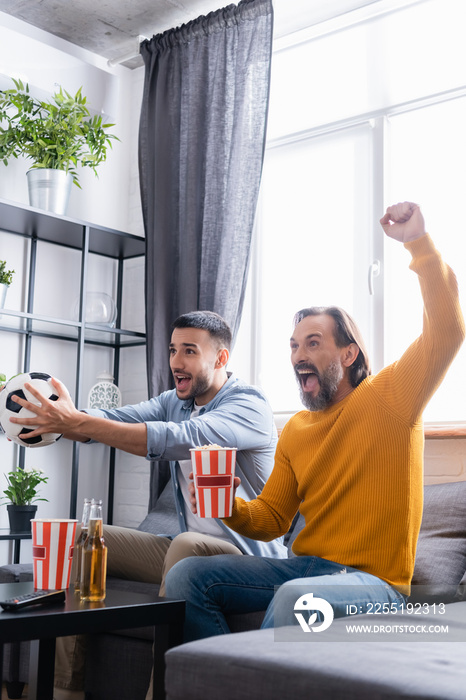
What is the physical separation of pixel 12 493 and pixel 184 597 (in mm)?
1457

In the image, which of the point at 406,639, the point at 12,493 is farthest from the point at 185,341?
the point at 406,639

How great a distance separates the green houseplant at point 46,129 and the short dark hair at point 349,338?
61.5 inches

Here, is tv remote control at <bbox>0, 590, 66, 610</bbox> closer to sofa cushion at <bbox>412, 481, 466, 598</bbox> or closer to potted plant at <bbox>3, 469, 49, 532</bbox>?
sofa cushion at <bbox>412, 481, 466, 598</bbox>

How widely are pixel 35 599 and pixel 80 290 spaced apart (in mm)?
1944

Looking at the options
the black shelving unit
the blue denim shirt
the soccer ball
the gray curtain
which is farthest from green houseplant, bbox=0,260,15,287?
the soccer ball


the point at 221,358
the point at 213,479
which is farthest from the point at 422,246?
the point at 221,358

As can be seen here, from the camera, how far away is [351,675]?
1090mm

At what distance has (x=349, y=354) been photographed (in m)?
1.91

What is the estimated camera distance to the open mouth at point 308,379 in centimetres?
186

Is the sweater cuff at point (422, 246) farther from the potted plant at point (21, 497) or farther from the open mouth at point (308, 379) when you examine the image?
the potted plant at point (21, 497)

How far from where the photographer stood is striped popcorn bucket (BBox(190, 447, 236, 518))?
157 centimetres

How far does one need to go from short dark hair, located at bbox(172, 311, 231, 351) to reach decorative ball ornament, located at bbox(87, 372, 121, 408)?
3.18 feet

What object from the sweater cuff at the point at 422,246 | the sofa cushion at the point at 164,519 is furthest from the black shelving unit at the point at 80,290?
the sweater cuff at the point at 422,246

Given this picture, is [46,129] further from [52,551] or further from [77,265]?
[52,551]
